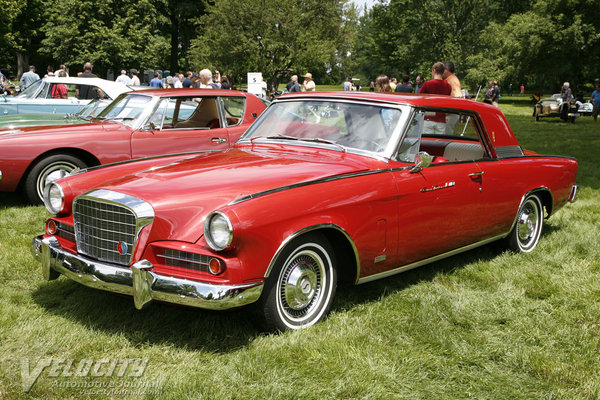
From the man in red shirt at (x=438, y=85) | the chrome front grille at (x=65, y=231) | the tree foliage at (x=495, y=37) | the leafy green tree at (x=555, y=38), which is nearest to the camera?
the chrome front grille at (x=65, y=231)

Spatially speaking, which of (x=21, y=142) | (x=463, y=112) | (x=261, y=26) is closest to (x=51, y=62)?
(x=261, y=26)

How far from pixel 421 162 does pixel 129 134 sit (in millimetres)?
4545

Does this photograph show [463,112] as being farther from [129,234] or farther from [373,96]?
[129,234]

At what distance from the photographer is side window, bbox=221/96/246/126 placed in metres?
8.38

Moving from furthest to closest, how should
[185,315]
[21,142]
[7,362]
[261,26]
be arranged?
[261,26]
[21,142]
[185,315]
[7,362]

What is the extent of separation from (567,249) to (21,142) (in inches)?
244

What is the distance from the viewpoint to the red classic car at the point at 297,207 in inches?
135

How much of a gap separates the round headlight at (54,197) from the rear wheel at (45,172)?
297cm

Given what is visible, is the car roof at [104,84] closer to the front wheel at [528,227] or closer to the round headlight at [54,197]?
the round headlight at [54,197]

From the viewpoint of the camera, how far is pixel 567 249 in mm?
6031

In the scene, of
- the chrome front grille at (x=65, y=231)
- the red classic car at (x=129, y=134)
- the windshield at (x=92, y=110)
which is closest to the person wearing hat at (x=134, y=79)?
the windshield at (x=92, y=110)

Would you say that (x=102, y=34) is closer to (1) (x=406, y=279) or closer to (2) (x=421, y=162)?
(1) (x=406, y=279)

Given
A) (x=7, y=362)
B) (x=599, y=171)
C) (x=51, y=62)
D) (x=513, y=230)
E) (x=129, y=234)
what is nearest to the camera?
(x=7, y=362)


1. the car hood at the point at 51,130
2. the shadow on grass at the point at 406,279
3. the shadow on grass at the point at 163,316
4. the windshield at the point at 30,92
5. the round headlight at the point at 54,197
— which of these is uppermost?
the windshield at the point at 30,92
